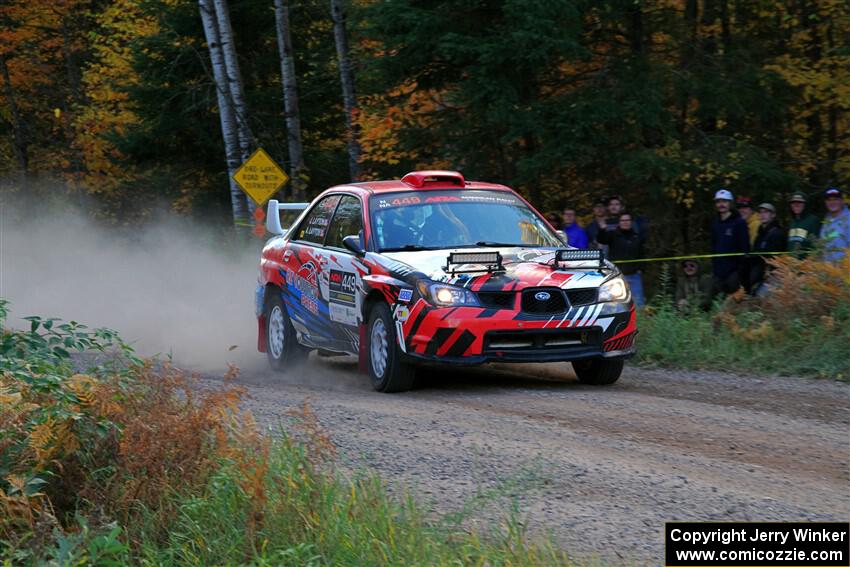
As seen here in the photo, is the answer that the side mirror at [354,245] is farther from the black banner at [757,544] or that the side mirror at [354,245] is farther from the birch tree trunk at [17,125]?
the birch tree trunk at [17,125]

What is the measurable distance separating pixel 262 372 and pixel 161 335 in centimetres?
461

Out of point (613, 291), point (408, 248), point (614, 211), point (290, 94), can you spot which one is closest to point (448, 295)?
point (408, 248)

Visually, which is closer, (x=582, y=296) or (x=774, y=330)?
(x=582, y=296)

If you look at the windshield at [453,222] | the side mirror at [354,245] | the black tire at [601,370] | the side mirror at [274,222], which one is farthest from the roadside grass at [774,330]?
the side mirror at [274,222]

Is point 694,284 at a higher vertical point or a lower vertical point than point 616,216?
lower

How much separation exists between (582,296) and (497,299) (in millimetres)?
770

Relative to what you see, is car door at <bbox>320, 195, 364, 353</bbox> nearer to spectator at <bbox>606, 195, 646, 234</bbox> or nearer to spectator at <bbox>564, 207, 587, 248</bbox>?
spectator at <bbox>564, 207, 587, 248</bbox>

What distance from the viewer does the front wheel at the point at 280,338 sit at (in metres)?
12.4

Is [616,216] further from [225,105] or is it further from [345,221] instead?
[225,105]

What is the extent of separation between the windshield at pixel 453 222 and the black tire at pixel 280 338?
2.03 meters

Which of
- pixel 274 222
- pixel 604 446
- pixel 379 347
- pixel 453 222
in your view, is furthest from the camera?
pixel 274 222

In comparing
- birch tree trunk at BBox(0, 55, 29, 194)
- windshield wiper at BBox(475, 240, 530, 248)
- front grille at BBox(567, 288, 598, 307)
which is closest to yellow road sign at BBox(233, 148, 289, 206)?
windshield wiper at BBox(475, 240, 530, 248)

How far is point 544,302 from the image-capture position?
982cm

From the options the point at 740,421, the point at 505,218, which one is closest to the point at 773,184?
the point at 505,218
